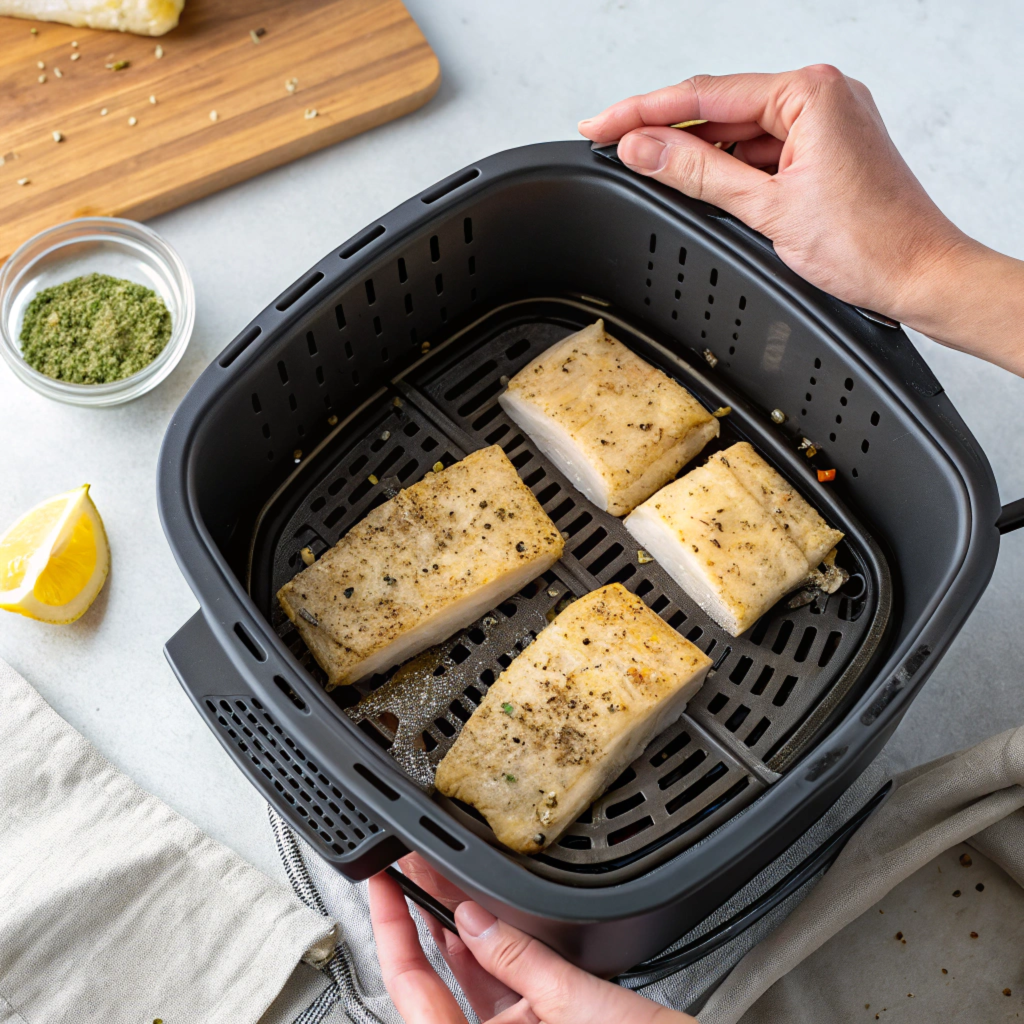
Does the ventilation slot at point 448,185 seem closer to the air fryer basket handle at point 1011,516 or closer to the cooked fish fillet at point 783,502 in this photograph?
the cooked fish fillet at point 783,502

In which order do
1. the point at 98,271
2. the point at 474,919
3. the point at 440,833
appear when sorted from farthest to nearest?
the point at 98,271, the point at 474,919, the point at 440,833

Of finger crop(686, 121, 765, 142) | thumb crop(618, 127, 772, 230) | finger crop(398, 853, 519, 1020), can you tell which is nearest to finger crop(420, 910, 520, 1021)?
finger crop(398, 853, 519, 1020)

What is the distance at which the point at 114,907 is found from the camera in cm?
158

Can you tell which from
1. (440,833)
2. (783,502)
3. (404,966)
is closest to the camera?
(440,833)

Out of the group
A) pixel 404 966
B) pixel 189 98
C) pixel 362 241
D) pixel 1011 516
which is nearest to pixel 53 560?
pixel 362 241

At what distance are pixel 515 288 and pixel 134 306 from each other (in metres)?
0.72

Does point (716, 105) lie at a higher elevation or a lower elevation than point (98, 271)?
higher

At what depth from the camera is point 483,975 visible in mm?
1544

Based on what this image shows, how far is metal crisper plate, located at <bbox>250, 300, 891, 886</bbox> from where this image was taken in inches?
58.6

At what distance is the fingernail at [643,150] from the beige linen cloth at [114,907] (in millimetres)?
1288

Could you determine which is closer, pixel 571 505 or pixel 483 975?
pixel 483 975

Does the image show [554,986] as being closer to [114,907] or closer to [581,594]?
[581,594]

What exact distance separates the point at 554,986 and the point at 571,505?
78cm

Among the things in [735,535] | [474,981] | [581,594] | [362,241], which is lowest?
[474,981]
